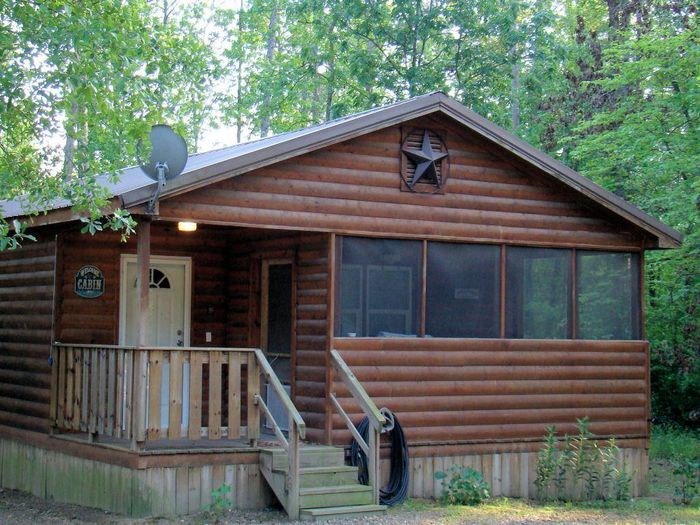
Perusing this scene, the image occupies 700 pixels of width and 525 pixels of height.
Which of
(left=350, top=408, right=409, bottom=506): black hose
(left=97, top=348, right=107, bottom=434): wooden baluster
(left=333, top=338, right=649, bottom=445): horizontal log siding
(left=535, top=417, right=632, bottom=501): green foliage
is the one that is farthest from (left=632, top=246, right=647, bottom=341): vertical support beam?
(left=97, top=348, right=107, bottom=434): wooden baluster

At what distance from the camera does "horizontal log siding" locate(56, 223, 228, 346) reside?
12008 mm

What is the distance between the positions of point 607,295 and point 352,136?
4.38 metres

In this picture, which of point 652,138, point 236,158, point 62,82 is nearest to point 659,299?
point 652,138

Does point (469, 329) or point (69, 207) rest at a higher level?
point (69, 207)

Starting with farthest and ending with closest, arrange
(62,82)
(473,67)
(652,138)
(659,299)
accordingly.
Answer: (473,67)
(659,299)
(652,138)
(62,82)

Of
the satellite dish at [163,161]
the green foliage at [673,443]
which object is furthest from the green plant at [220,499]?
the green foliage at [673,443]

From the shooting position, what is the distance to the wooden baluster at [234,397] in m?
10.4

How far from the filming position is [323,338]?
1133 cm

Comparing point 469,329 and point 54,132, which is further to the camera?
point 469,329

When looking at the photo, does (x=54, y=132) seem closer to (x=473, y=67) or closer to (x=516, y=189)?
(x=516, y=189)

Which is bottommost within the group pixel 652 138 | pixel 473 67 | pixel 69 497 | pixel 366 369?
pixel 69 497

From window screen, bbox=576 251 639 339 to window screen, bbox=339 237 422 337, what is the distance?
8.18 ft

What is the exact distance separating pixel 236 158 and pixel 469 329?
3.70 m

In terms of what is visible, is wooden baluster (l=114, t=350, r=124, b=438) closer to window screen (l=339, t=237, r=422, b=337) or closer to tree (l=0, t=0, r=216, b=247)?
tree (l=0, t=0, r=216, b=247)
